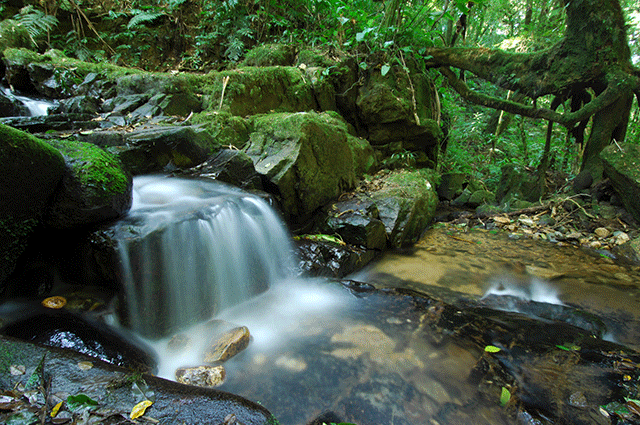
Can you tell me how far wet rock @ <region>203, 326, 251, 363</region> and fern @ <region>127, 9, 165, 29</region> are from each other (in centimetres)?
872

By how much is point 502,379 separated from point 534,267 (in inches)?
115

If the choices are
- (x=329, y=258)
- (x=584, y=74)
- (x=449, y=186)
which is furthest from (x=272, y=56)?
(x=584, y=74)

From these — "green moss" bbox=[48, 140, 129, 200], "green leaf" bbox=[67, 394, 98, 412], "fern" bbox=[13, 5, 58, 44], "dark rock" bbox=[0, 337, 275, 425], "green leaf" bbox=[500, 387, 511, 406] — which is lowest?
"green leaf" bbox=[500, 387, 511, 406]

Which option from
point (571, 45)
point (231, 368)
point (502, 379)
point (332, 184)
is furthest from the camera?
point (571, 45)

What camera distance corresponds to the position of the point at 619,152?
5.44 meters

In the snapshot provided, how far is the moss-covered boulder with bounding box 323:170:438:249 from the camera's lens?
4820mm

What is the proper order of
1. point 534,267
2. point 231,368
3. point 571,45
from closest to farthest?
point 231,368 < point 534,267 < point 571,45

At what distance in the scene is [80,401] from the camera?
1486mm

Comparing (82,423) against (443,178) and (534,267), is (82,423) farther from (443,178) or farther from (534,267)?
(443,178)

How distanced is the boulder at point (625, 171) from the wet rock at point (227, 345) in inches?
246

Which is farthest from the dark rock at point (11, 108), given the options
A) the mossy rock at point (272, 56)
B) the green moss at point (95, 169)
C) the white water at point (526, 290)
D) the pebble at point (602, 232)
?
the pebble at point (602, 232)

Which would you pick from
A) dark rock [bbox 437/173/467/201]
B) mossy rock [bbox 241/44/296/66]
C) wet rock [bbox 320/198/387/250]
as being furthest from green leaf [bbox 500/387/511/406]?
mossy rock [bbox 241/44/296/66]

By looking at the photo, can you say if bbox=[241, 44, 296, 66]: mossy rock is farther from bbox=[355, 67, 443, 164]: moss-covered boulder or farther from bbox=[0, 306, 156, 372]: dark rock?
bbox=[0, 306, 156, 372]: dark rock

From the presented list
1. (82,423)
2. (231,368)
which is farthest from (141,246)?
(82,423)
